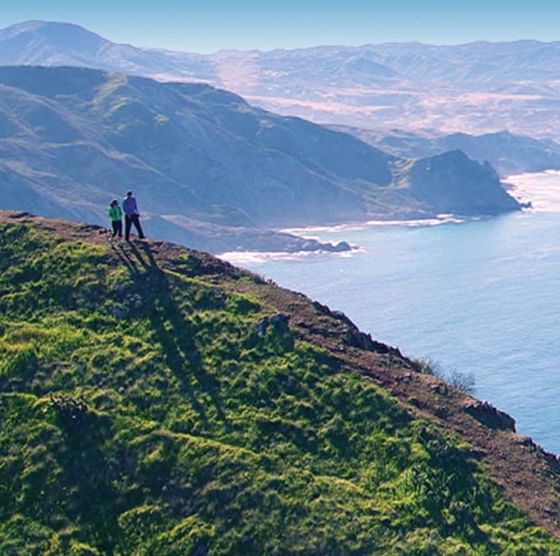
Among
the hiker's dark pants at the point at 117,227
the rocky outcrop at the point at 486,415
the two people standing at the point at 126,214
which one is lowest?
the rocky outcrop at the point at 486,415

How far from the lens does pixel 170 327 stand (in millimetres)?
34406

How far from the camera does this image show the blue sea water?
355 feet

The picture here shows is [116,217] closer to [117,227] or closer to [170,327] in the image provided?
[117,227]

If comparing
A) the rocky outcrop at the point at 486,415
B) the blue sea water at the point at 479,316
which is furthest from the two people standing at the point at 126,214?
the blue sea water at the point at 479,316

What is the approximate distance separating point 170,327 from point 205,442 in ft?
20.5

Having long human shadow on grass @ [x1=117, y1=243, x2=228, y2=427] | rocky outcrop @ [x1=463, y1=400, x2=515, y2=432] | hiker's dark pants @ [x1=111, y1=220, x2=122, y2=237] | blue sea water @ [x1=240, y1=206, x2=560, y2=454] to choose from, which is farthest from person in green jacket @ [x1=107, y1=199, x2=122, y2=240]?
blue sea water @ [x1=240, y1=206, x2=560, y2=454]

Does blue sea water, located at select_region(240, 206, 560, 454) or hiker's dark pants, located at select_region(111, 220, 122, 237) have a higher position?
hiker's dark pants, located at select_region(111, 220, 122, 237)

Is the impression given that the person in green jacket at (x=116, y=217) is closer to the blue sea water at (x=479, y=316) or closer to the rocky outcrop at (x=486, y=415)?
the rocky outcrop at (x=486, y=415)

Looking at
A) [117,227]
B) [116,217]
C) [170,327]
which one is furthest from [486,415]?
[117,227]

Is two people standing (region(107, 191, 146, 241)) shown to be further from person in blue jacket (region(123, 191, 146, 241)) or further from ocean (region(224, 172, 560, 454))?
ocean (region(224, 172, 560, 454))

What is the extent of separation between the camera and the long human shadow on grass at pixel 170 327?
31719 mm

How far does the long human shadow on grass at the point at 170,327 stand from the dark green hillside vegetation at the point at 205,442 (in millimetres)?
67

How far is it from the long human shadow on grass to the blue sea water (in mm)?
59230

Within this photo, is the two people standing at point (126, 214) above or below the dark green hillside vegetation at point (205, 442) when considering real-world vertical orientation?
above
